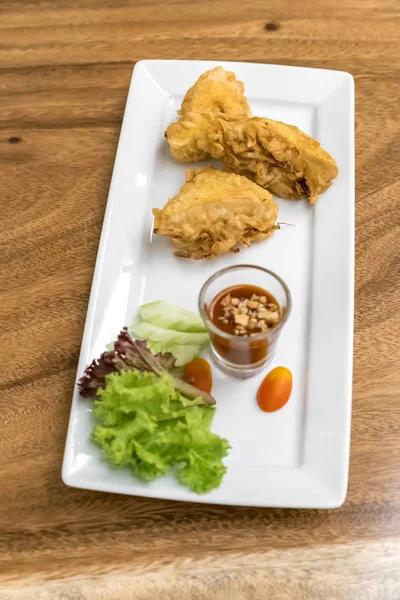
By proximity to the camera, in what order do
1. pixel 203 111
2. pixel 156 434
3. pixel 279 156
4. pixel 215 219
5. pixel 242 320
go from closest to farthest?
pixel 156 434
pixel 242 320
pixel 215 219
pixel 279 156
pixel 203 111

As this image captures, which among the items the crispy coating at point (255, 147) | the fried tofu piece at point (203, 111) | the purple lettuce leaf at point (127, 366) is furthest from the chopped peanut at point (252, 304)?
the fried tofu piece at point (203, 111)

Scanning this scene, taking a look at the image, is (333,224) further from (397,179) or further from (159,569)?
(159,569)

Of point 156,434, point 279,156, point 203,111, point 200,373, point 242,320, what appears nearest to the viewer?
point 156,434

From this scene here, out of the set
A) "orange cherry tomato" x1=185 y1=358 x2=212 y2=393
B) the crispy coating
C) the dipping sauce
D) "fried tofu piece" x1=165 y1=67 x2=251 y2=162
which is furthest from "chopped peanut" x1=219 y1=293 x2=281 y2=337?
"fried tofu piece" x1=165 y1=67 x2=251 y2=162

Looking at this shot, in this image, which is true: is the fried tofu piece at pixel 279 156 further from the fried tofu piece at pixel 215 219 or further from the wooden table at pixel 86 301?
the wooden table at pixel 86 301

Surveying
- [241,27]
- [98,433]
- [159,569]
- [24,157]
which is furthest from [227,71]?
[159,569]

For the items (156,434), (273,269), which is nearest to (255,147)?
(273,269)

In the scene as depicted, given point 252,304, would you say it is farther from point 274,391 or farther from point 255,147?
point 255,147
